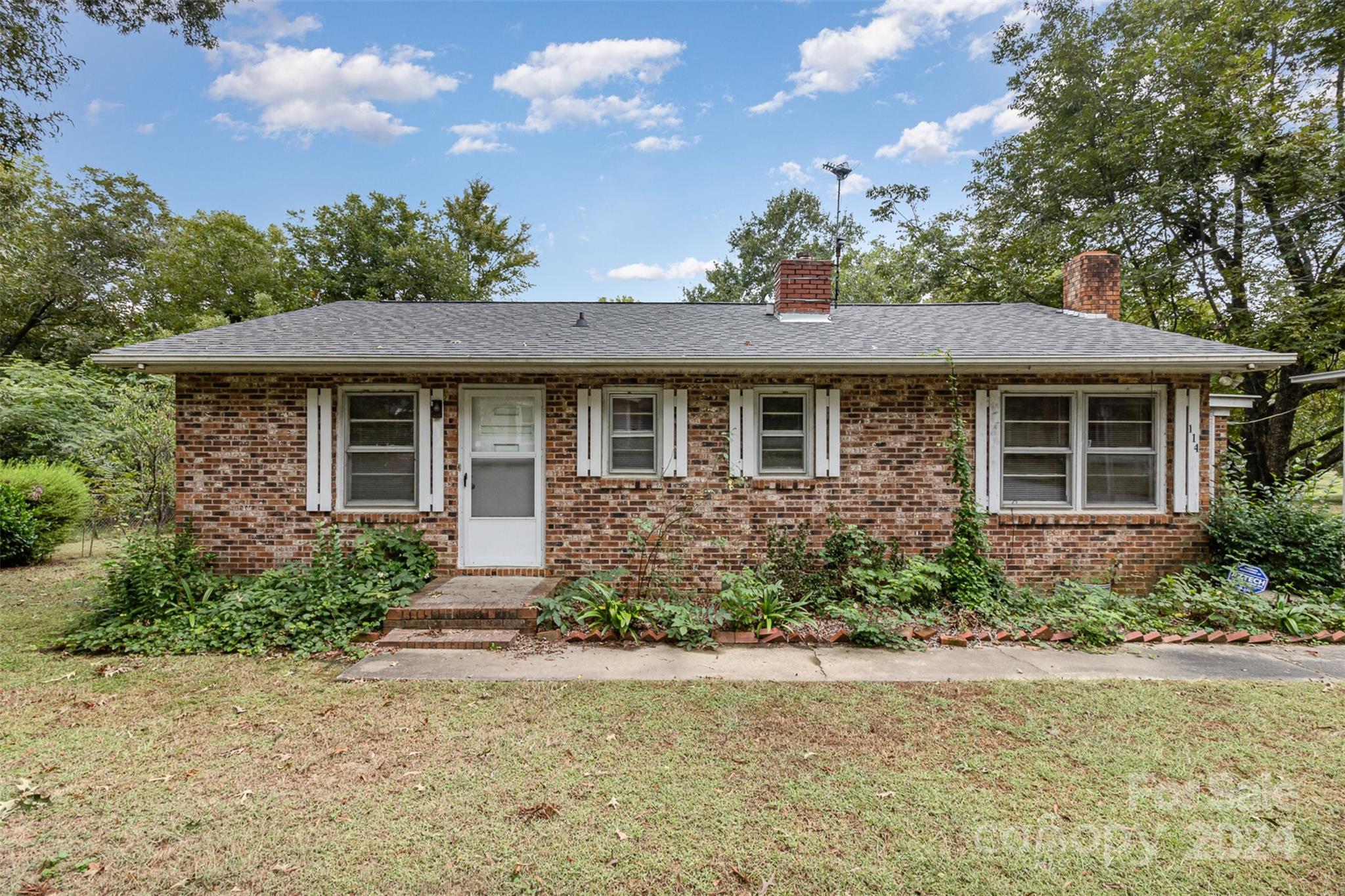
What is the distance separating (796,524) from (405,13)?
9683 mm

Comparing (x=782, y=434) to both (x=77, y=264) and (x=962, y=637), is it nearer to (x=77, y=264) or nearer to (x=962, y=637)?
(x=962, y=637)

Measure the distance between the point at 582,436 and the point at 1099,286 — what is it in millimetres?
7609

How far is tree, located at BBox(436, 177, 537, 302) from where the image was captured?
22.6 meters

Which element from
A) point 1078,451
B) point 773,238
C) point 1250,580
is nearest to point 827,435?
point 1078,451

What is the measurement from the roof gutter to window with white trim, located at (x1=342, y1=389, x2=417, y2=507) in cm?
51

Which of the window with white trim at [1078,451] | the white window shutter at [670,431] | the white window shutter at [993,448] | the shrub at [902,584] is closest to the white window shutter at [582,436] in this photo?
the white window shutter at [670,431]

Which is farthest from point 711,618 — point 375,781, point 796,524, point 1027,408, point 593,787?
point 1027,408

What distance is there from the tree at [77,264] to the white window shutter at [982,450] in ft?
84.3

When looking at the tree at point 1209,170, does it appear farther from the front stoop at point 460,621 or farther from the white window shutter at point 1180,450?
the front stoop at point 460,621

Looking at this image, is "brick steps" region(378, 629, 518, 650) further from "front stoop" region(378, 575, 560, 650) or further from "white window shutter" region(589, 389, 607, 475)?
"white window shutter" region(589, 389, 607, 475)

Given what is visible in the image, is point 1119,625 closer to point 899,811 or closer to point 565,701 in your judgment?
point 899,811

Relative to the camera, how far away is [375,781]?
290 centimetres

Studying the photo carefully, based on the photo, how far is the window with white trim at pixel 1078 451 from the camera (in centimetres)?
623

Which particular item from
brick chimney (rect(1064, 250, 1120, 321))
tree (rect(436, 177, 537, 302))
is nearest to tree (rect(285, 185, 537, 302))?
tree (rect(436, 177, 537, 302))
